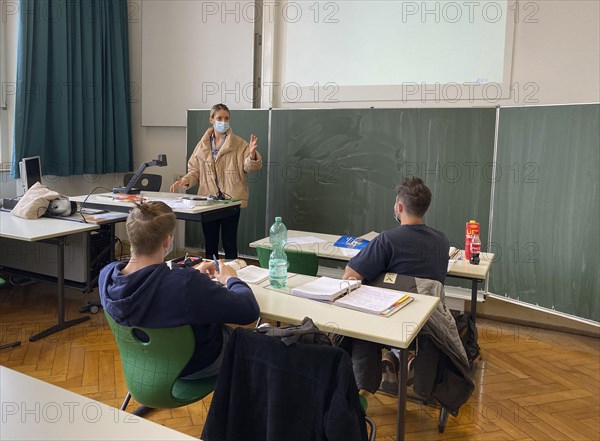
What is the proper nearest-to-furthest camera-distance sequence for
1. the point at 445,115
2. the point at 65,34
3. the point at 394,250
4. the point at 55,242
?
the point at 394,250
the point at 55,242
the point at 445,115
the point at 65,34

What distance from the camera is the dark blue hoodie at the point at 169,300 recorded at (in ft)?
5.94

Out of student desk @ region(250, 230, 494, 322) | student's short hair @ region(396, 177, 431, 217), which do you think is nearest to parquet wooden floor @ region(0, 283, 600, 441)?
student desk @ region(250, 230, 494, 322)

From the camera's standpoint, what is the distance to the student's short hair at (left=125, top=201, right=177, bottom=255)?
194cm

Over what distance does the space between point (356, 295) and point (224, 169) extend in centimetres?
264

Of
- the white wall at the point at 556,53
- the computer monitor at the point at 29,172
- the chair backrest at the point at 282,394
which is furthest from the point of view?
the computer monitor at the point at 29,172

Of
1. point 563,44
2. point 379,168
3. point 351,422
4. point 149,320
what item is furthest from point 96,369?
point 563,44

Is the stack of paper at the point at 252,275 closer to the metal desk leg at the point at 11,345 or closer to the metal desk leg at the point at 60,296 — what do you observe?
the metal desk leg at the point at 60,296

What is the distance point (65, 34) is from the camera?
5.16m

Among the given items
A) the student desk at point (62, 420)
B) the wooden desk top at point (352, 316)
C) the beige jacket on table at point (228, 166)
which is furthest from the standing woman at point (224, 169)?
the student desk at point (62, 420)

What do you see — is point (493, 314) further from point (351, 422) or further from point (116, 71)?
point (116, 71)

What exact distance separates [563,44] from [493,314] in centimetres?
215

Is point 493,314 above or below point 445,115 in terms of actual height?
below

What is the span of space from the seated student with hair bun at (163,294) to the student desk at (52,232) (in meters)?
1.73

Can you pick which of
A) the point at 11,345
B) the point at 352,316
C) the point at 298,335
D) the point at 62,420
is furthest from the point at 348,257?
the point at 11,345
